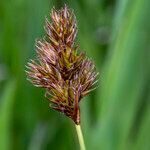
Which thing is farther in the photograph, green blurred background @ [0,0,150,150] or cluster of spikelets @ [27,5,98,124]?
green blurred background @ [0,0,150,150]

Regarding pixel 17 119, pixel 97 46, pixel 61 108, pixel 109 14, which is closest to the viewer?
pixel 61 108

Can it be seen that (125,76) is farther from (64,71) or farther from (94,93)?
(64,71)

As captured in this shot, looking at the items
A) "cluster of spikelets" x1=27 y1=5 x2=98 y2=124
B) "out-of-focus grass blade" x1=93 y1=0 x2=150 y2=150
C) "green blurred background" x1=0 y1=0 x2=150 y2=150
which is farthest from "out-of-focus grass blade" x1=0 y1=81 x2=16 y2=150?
"cluster of spikelets" x1=27 y1=5 x2=98 y2=124

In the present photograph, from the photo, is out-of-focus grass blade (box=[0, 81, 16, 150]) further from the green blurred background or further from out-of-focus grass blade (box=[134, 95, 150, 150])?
out-of-focus grass blade (box=[134, 95, 150, 150])

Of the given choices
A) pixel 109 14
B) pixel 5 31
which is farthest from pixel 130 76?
pixel 109 14

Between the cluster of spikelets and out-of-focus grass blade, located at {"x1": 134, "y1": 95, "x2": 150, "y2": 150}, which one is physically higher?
the cluster of spikelets

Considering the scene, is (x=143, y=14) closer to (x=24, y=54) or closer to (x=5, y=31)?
(x=24, y=54)
